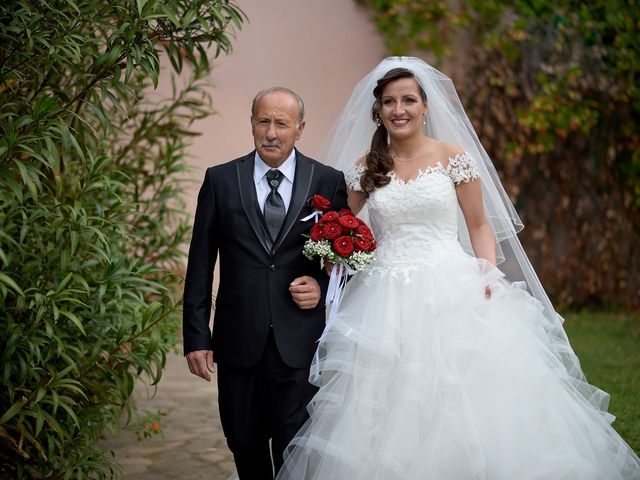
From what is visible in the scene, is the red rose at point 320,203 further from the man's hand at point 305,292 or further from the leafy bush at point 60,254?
the leafy bush at point 60,254

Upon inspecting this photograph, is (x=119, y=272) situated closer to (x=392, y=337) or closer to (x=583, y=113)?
(x=392, y=337)

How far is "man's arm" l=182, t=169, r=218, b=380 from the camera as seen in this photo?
10.8ft

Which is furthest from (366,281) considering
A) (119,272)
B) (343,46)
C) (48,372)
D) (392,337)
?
(343,46)

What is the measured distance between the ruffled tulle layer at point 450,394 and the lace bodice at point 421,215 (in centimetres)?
8

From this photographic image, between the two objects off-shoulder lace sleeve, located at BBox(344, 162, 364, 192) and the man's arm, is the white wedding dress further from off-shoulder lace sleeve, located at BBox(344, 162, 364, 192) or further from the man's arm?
the man's arm

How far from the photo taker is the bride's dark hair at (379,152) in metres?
3.61

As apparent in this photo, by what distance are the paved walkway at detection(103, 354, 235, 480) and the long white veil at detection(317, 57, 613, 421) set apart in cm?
177

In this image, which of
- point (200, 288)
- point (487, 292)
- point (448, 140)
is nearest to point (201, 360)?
point (200, 288)

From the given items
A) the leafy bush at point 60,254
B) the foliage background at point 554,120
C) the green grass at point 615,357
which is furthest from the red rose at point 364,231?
the foliage background at point 554,120

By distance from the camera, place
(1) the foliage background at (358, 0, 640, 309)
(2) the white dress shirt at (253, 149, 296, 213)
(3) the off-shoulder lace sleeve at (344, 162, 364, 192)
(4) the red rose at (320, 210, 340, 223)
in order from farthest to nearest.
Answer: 1. (1) the foliage background at (358, 0, 640, 309)
2. (3) the off-shoulder lace sleeve at (344, 162, 364, 192)
3. (2) the white dress shirt at (253, 149, 296, 213)
4. (4) the red rose at (320, 210, 340, 223)

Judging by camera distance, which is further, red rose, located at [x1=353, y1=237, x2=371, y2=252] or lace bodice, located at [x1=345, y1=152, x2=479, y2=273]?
lace bodice, located at [x1=345, y1=152, x2=479, y2=273]

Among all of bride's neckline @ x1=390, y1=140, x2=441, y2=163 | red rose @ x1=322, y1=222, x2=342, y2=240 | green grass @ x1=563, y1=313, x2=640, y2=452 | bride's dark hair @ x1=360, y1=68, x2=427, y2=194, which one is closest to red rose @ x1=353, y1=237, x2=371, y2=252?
red rose @ x1=322, y1=222, x2=342, y2=240

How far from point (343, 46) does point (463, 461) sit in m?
6.80

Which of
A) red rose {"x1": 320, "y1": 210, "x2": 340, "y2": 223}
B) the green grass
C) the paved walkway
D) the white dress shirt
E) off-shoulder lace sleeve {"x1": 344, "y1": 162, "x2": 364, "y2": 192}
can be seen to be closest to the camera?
red rose {"x1": 320, "y1": 210, "x2": 340, "y2": 223}
